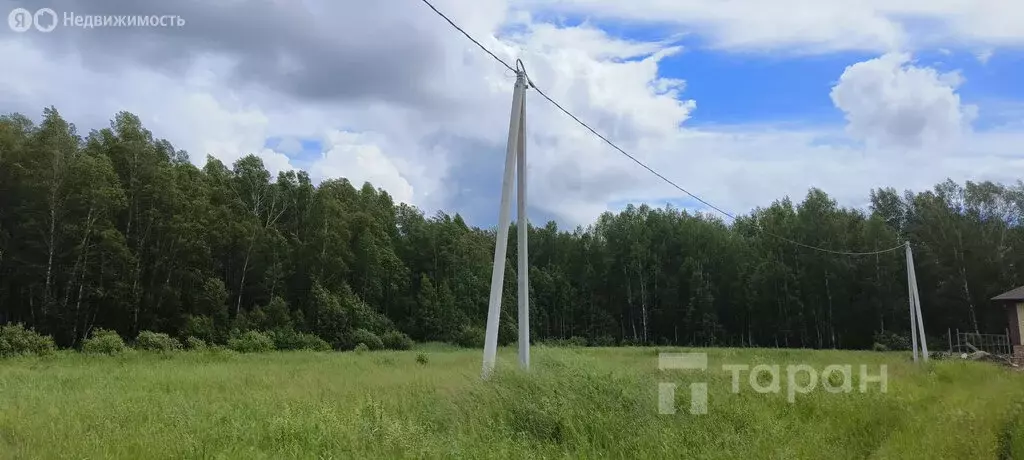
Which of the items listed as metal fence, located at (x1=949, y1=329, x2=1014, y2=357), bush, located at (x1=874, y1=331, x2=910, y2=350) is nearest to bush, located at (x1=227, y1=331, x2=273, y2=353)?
metal fence, located at (x1=949, y1=329, x2=1014, y2=357)

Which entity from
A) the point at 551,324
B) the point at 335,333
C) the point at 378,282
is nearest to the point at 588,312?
the point at 551,324

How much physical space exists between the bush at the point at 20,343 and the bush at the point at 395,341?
60.4 feet

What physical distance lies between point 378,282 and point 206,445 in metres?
38.0

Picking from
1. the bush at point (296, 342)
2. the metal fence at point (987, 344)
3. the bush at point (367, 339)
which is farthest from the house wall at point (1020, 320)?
the bush at point (296, 342)

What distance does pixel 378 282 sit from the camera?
44156mm

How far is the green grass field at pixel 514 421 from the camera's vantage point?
22.1 feet

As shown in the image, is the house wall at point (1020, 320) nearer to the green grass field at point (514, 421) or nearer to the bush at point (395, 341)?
the green grass field at point (514, 421)

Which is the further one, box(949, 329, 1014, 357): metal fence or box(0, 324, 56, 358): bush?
box(949, 329, 1014, 357): metal fence

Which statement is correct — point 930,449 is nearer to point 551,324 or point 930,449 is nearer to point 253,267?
point 253,267

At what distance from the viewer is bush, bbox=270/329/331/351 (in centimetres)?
3244

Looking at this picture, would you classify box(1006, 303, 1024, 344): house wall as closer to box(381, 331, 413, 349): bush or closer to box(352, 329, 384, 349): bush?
box(381, 331, 413, 349): bush

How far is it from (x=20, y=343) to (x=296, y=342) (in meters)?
12.2

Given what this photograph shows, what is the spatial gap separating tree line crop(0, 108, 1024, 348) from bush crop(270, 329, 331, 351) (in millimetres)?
2264

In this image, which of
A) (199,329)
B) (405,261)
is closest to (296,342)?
(199,329)
